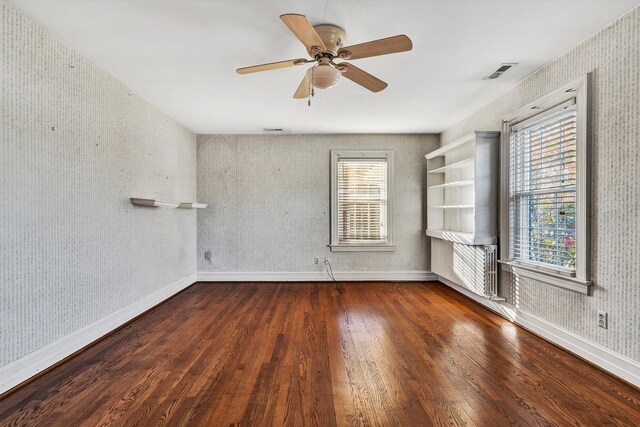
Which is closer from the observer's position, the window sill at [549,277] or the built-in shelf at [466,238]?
the window sill at [549,277]

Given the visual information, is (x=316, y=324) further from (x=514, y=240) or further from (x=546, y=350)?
(x=514, y=240)

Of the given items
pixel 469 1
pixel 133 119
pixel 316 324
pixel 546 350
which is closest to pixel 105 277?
pixel 133 119

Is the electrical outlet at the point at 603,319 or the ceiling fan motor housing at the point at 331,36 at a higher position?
the ceiling fan motor housing at the point at 331,36

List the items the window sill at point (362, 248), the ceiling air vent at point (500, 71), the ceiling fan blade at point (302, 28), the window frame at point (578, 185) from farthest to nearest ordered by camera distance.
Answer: the window sill at point (362, 248) → the ceiling air vent at point (500, 71) → the window frame at point (578, 185) → the ceiling fan blade at point (302, 28)

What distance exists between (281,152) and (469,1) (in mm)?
3371

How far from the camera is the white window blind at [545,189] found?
7.85 ft

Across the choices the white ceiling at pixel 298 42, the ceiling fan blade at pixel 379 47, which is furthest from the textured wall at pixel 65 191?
the ceiling fan blade at pixel 379 47

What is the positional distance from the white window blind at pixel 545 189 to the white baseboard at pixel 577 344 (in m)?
0.52

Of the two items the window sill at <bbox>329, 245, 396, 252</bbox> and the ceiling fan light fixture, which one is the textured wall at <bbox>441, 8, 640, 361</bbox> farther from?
the window sill at <bbox>329, 245, 396, 252</bbox>

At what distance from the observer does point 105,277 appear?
8.87ft

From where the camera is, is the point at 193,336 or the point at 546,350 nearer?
the point at 546,350

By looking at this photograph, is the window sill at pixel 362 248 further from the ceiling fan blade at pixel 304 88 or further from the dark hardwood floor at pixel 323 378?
the ceiling fan blade at pixel 304 88

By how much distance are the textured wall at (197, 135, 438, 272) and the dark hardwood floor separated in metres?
1.62

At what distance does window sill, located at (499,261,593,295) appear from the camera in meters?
2.21
